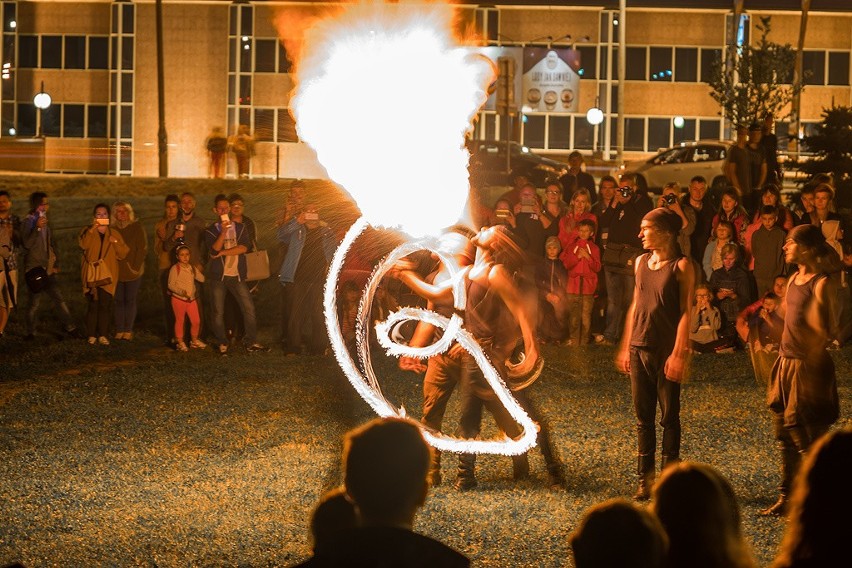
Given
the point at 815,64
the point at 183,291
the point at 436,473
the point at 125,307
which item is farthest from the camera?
the point at 815,64

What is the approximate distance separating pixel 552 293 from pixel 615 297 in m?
0.83

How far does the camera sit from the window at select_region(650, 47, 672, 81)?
45906 millimetres

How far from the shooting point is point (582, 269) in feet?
52.2

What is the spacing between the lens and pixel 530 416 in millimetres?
8820

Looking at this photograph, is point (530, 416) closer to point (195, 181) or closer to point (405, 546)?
point (405, 546)

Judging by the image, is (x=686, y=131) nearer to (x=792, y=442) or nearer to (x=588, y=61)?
(x=588, y=61)

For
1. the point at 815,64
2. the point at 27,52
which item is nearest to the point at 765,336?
the point at 815,64

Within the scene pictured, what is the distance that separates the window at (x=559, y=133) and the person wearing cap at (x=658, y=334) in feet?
126

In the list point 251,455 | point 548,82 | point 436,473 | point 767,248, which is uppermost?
point 548,82

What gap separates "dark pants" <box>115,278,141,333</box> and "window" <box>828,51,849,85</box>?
36.1m

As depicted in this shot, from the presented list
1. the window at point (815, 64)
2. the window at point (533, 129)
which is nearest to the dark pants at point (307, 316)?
the window at point (533, 129)

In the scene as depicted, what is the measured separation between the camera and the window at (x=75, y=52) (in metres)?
46.1

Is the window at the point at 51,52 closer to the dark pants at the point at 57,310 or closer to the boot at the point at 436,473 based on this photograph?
the dark pants at the point at 57,310

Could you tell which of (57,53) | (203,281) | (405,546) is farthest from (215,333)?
(57,53)
